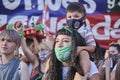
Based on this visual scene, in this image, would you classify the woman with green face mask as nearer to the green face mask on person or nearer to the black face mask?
the green face mask on person

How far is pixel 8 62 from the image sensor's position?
4312mm

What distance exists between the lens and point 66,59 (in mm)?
4000

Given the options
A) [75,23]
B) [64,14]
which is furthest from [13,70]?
[64,14]

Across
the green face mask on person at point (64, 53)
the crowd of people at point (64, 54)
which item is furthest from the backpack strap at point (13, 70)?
the green face mask on person at point (64, 53)

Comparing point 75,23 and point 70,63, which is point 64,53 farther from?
point 75,23

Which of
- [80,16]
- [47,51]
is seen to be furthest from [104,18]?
[80,16]

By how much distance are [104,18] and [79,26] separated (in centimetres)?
375

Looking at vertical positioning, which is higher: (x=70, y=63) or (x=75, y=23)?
(x=75, y=23)

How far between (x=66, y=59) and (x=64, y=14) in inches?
161

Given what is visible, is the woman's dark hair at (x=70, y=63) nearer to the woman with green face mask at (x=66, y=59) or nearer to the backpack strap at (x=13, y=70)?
the woman with green face mask at (x=66, y=59)

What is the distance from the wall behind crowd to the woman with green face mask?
3.89 metres

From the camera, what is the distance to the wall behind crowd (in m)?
8.01

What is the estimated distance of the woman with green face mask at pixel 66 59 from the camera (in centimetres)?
396

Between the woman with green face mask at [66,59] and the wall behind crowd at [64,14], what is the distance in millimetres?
3892
